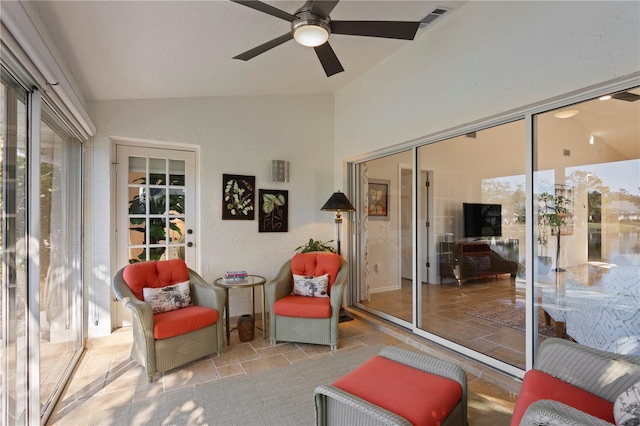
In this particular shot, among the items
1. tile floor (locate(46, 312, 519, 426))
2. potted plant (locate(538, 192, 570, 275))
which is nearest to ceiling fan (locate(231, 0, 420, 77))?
potted plant (locate(538, 192, 570, 275))

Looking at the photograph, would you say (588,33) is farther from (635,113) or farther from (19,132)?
(19,132)

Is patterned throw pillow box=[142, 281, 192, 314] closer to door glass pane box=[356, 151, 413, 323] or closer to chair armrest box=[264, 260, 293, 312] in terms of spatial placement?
chair armrest box=[264, 260, 293, 312]

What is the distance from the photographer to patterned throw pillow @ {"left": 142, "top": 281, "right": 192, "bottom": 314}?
3.08 metres

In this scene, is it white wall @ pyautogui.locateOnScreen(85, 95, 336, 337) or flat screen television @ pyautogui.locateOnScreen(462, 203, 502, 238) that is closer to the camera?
flat screen television @ pyautogui.locateOnScreen(462, 203, 502, 238)

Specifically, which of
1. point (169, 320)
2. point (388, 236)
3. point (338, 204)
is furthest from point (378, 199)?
point (169, 320)

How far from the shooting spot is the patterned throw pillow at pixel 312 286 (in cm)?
375

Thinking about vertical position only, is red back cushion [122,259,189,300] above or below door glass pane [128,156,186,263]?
below

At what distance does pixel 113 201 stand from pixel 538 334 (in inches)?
175

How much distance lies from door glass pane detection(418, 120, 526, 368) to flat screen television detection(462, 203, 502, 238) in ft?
0.03

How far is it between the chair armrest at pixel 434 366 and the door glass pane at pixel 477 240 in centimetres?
119

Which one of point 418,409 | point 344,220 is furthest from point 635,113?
point 344,220

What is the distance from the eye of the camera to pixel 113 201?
151 inches

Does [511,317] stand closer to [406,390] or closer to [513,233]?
[513,233]

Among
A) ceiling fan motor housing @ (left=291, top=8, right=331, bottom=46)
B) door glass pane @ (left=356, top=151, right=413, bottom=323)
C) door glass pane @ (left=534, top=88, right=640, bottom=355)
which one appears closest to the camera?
ceiling fan motor housing @ (left=291, top=8, right=331, bottom=46)
